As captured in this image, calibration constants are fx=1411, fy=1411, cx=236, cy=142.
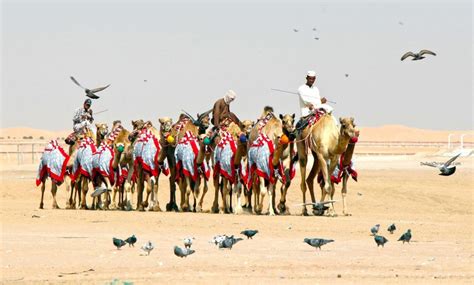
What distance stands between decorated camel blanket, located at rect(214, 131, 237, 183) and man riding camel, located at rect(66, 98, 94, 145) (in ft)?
12.9

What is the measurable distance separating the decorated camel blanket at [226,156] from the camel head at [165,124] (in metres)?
1.49

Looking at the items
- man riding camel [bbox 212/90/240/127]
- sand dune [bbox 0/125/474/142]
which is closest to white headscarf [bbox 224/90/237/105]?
man riding camel [bbox 212/90/240/127]

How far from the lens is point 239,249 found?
17.3m

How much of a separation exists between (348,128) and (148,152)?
16.1ft

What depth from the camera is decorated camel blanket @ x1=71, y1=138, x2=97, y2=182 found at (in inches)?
1136

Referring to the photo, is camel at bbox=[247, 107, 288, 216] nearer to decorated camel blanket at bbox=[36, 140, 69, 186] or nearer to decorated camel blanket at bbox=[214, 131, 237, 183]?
decorated camel blanket at bbox=[214, 131, 237, 183]

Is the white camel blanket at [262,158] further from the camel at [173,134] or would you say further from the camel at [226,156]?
the camel at [173,134]

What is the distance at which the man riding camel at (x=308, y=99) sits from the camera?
2556 centimetres

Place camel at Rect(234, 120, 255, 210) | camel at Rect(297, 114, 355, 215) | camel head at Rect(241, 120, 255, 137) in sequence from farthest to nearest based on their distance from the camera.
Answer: camel head at Rect(241, 120, 255, 137)
camel at Rect(234, 120, 255, 210)
camel at Rect(297, 114, 355, 215)

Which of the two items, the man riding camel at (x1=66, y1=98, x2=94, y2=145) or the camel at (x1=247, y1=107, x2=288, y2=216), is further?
the man riding camel at (x1=66, y1=98, x2=94, y2=145)

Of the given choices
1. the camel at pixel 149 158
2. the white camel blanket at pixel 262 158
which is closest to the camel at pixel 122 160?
the camel at pixel 149 158

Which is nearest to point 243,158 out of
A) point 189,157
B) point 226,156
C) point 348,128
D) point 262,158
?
point 226,156

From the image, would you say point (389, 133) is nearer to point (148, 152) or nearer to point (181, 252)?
point (148, 152)

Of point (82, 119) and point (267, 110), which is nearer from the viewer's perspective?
point (267, 110)
